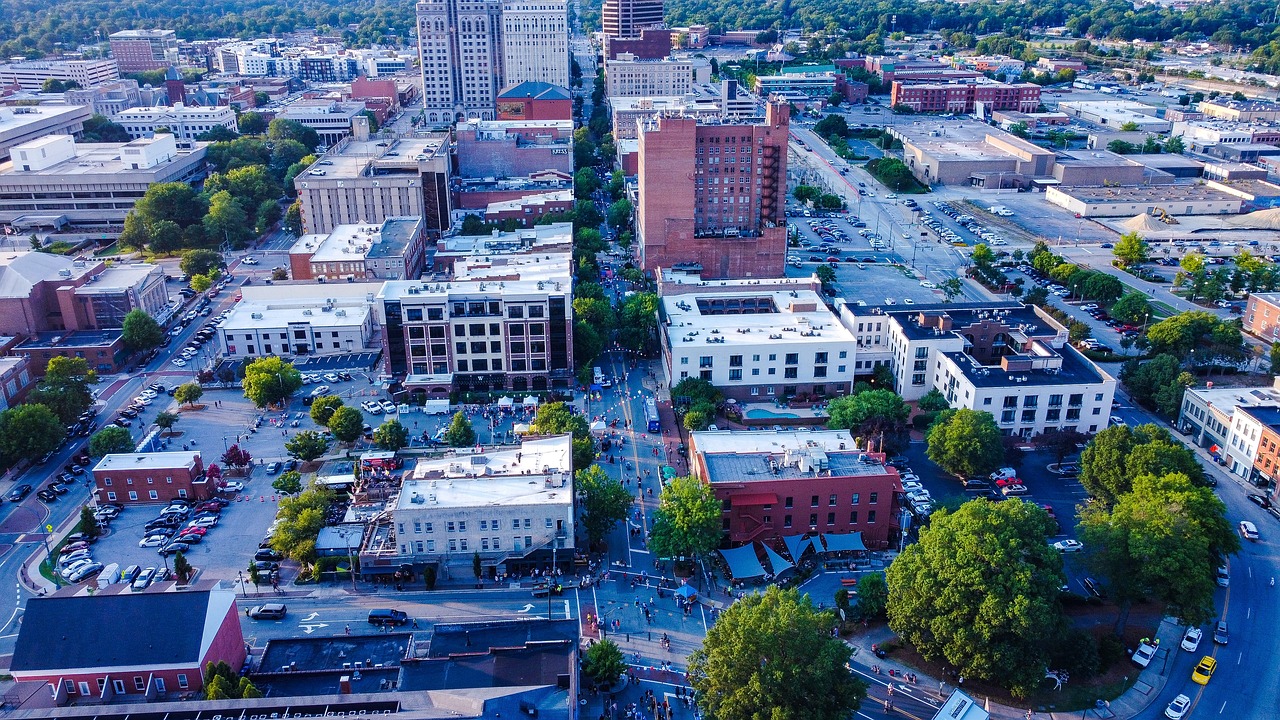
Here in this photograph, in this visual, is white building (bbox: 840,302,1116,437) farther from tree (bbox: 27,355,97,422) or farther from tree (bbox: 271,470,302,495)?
tree (bbox: 27,355,97,422)

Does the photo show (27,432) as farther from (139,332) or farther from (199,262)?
(199,262)

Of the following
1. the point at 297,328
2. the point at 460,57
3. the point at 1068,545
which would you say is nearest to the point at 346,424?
the point at 297,328

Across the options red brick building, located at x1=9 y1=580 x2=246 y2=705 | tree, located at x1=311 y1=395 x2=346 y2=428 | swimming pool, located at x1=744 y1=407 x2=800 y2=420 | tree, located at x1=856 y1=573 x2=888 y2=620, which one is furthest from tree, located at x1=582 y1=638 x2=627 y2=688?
tree, located at x1=311 y1=395 x2=346 y2=428

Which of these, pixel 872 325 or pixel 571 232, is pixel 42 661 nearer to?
pixel 872 325

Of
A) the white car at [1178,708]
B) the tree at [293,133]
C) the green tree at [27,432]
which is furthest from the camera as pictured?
the tree at [293,133]

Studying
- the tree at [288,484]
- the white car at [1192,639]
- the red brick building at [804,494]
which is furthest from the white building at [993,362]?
the tree at [288,484]

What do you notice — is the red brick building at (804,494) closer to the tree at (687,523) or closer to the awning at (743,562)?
the awning at (743,562)
